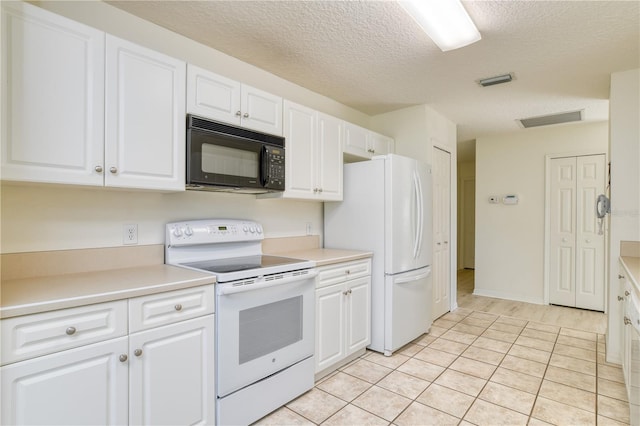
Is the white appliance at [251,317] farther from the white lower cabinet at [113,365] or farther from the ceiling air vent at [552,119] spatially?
the ceiling air vent at [552,119]

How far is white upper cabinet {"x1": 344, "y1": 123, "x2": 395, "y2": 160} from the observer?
3072 millimetres

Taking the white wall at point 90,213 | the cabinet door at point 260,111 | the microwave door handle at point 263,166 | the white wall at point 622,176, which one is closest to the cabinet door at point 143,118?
the white wall at point 90,213

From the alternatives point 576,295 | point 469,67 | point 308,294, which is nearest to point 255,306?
point 308,294

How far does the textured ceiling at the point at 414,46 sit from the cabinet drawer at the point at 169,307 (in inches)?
63.9

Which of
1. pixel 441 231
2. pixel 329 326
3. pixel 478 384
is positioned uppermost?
pixel 441 231

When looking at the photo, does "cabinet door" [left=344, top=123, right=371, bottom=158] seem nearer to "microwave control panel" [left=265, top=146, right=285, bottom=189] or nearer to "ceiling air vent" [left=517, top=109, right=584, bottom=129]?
"microwave control panel" [left=265, top=146, right=285, bottom=189]

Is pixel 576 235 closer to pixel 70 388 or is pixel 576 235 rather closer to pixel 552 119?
pixel 552 119

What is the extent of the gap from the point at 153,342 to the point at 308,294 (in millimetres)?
993

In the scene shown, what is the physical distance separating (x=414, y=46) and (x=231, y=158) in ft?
4.94

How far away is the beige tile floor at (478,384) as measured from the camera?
199 centimetres

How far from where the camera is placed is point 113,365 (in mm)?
1373

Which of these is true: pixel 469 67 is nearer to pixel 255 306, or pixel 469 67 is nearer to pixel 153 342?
pixel 255 306

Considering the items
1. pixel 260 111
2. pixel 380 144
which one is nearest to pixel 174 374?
pixel 260 111

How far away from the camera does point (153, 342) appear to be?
1.50 metres
